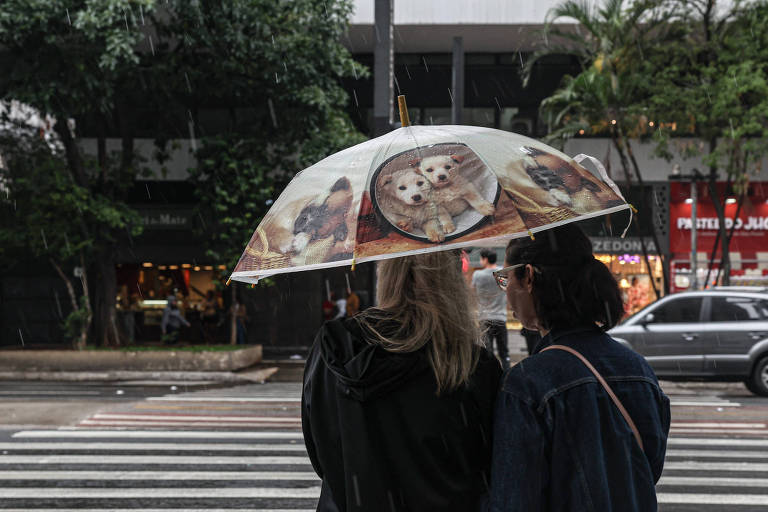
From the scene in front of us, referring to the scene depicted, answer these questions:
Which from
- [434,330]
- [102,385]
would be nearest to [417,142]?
[434,330]

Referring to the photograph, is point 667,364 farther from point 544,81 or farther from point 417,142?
point 544,81

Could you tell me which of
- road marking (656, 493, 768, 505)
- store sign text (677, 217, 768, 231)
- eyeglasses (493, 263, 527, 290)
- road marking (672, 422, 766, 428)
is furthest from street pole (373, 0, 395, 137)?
store sign text (677, 217, 768, 231)

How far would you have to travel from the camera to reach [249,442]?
9.16m

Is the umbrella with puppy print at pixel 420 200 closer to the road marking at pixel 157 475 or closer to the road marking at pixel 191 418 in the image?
the road marking at pixel 157 475

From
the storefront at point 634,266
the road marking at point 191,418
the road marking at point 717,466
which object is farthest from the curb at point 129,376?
the storefront at point 634,266

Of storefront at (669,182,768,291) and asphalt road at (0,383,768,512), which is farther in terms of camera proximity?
storefront at (669,182,768,291)

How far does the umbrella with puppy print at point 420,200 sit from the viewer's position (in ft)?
8.06

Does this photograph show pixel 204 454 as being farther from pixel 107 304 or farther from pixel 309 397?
pixel 107 304

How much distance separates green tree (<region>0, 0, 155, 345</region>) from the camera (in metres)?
14.9

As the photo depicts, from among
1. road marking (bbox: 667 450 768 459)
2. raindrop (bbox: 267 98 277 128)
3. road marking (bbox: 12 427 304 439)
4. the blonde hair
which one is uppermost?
raindrop (bbox: 267 98 277 128)

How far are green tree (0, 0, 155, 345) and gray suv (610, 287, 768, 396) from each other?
34.8ft

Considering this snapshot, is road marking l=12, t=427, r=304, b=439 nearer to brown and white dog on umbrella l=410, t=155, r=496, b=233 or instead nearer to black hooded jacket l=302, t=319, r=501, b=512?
brown and white dog on umbrella l=410, t=155, r=496, b=233

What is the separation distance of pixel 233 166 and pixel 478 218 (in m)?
16.2

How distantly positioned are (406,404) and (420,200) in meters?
0.68
